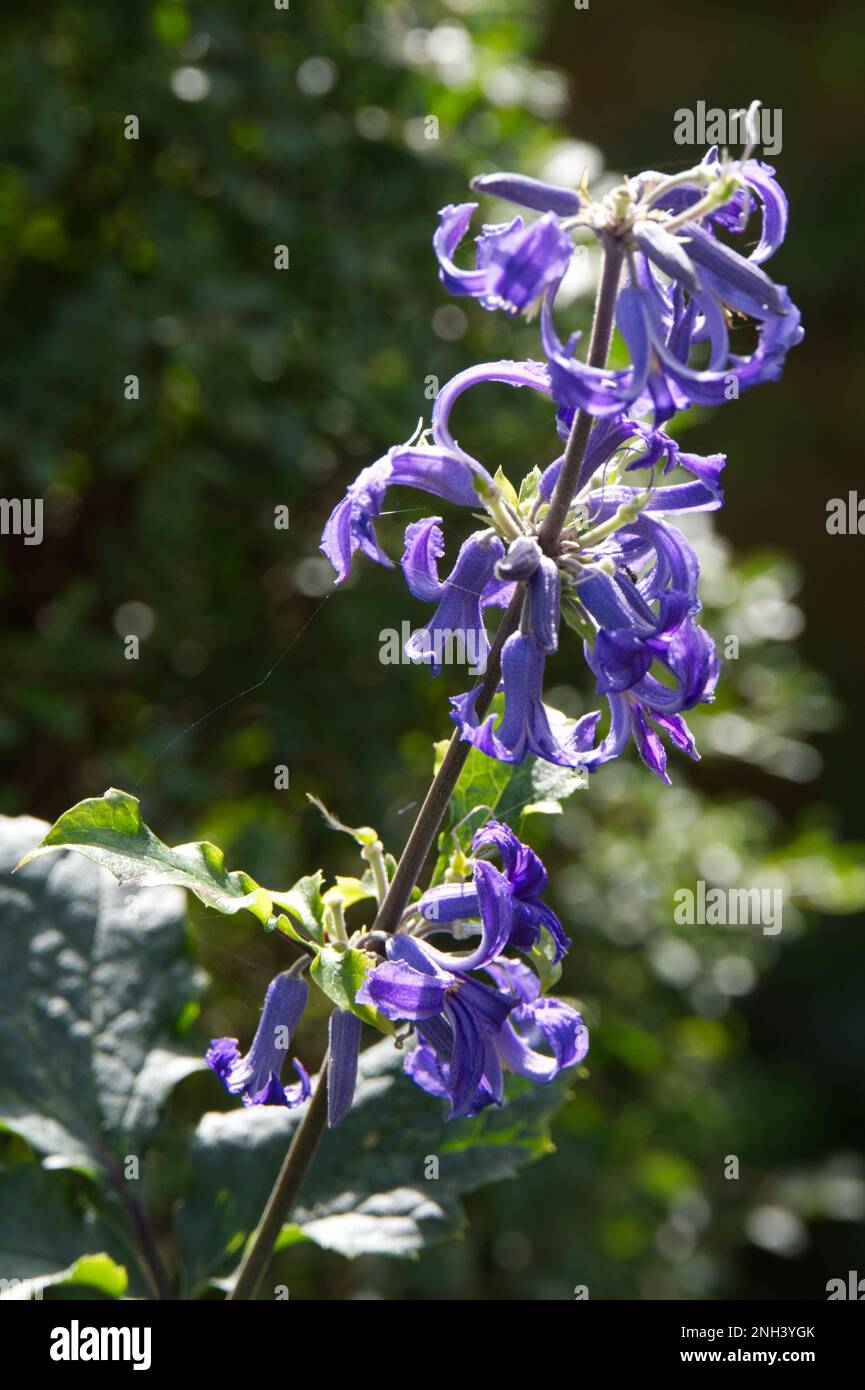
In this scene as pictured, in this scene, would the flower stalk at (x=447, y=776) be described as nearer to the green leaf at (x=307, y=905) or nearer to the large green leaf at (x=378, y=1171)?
the green leaf at (x=307, y=905)

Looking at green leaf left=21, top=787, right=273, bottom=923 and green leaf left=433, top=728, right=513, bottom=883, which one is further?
green leaf left=433, top=728, right=513, bottom=883

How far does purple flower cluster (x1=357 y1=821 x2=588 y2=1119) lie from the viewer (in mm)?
894

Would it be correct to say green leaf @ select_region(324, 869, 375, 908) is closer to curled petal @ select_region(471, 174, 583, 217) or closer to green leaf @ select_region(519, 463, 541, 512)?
green leaf @ select_region(519, 463, 541, 512)

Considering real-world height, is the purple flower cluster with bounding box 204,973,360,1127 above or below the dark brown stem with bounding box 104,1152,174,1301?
above

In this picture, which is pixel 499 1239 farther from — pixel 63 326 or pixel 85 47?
pixel 85 47

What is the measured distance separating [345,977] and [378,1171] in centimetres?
51

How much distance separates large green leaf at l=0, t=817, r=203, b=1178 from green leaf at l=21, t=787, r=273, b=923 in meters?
0.46

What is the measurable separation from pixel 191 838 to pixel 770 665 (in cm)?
129

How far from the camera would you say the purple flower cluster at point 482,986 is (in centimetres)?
89
